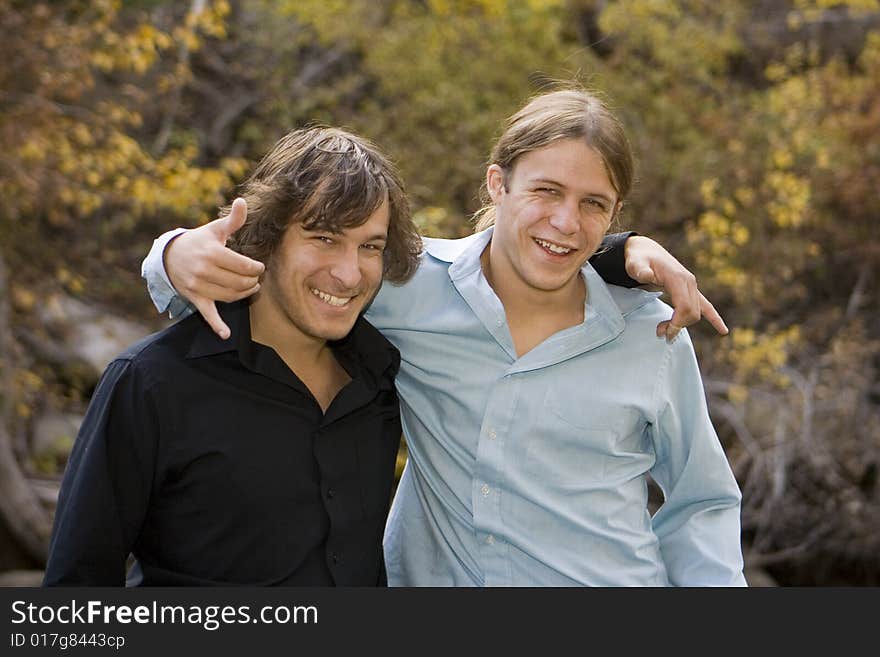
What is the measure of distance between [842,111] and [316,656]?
23.7ft

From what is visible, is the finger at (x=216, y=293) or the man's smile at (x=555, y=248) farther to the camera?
the man's smile at (x=555, y=248)

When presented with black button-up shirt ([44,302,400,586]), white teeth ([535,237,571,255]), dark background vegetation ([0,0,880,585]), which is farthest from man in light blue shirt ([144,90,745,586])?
dark background vegetation ([0,0,880,585])

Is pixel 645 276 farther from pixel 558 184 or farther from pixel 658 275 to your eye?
pixel 558 184

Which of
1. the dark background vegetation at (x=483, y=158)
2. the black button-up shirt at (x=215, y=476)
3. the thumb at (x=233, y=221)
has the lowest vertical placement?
the dark background vegetation at (x=483, y=158)

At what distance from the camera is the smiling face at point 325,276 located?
7.23 ft

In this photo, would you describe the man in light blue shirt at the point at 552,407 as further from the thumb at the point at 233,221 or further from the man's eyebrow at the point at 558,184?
the thumb at the point at 233,221

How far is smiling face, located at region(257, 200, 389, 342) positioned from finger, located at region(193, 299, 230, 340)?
0.69ft

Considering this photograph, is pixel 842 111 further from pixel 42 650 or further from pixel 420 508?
pixel 42 650

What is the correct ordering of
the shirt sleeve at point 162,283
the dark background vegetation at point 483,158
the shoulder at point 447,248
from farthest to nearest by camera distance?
the dark background vegetation at point 483,158
the shoulder at point 447,248
the shirt sleeve at point 162,283

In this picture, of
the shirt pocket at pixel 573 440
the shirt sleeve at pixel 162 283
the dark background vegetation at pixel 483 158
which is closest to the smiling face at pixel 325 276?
the shirt sleeve at pixel 162 283

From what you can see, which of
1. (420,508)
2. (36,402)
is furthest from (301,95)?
(420,508)

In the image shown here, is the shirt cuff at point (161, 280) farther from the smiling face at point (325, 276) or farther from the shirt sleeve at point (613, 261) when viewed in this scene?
the shirt sleeve at point (613, 261)

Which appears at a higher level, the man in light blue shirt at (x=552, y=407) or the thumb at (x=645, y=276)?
the thumb at (x=645, y=276)

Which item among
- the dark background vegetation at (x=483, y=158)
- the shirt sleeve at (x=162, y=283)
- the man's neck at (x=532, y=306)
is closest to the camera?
the shirt sleeve at (x=162, y=283)
